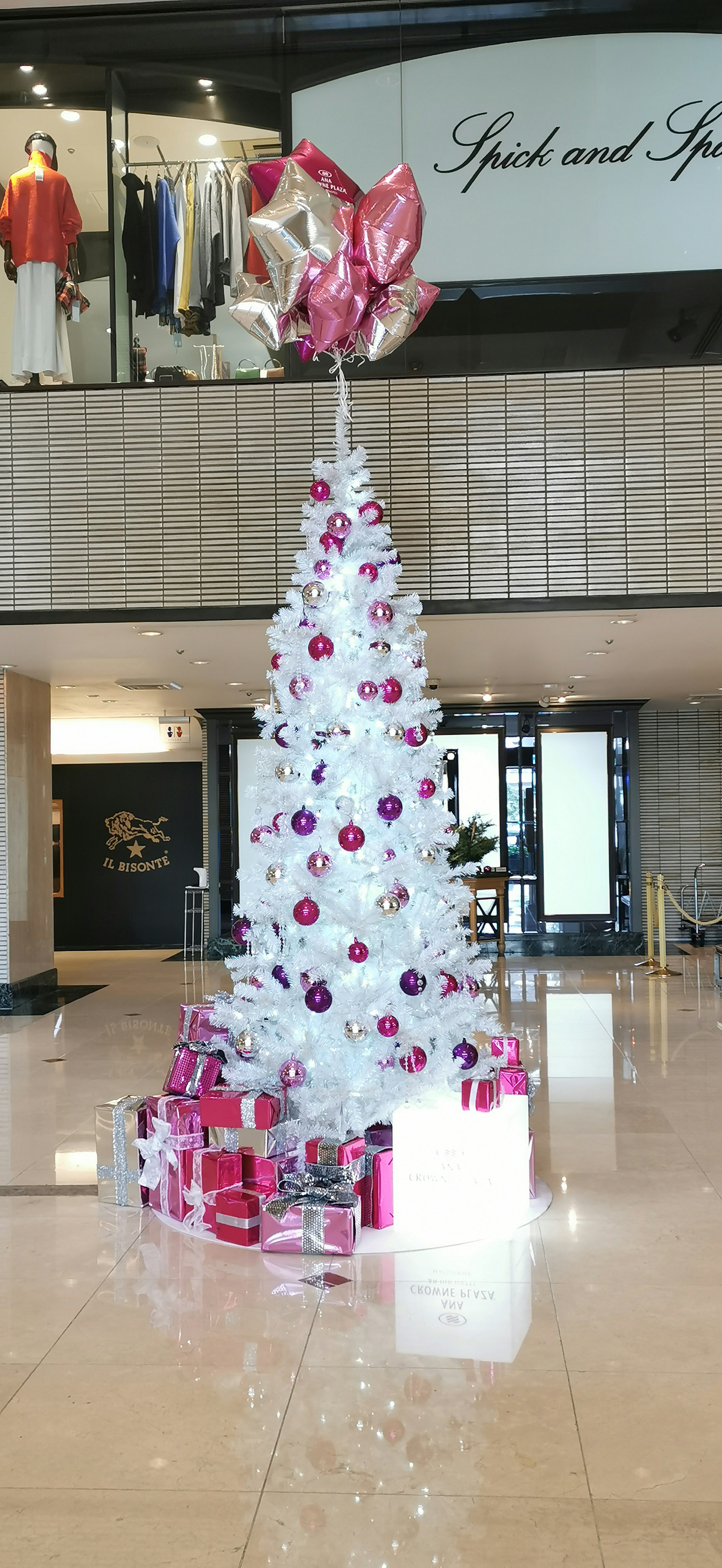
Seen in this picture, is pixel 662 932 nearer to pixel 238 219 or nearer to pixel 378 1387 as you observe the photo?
pixel 238 219

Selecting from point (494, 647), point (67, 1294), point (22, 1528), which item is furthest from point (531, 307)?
point (22, 1528)

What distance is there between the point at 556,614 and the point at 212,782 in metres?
6.63

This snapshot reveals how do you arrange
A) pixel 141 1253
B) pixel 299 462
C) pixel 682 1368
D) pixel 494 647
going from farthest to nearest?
pixel 494 647
pixel 299 462
pixel 141 1253
pixel 682 1368

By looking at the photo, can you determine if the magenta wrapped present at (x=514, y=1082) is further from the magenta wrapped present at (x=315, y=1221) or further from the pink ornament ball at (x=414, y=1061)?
the magenta wrapped present at (x=315, y=1221)

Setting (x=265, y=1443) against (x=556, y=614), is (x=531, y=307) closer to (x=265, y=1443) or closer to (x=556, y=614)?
(x=556, y=614)

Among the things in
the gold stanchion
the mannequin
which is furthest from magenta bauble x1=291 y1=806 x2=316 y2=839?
the gold stanchion

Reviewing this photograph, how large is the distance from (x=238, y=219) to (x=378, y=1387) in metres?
6.88

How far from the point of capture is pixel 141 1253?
3629 millimetres

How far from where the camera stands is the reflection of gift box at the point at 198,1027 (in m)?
4.65

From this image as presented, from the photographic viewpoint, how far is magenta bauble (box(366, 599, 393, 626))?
13.9 ft

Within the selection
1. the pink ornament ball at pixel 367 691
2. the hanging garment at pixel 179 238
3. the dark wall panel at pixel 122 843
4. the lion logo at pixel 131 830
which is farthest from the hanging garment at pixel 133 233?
the lion logo at pixel 131 830

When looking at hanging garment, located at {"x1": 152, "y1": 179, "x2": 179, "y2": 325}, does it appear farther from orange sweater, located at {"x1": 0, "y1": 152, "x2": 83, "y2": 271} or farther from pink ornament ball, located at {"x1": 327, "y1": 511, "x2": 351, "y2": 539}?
pink ornament ball, located at {"x1": 327, "y1": 511, "x2": 351, "y2": 539}

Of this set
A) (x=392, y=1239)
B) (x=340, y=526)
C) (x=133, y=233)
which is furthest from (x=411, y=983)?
(x=133, y=233)

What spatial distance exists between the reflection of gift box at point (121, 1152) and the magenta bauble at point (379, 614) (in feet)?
6.29
